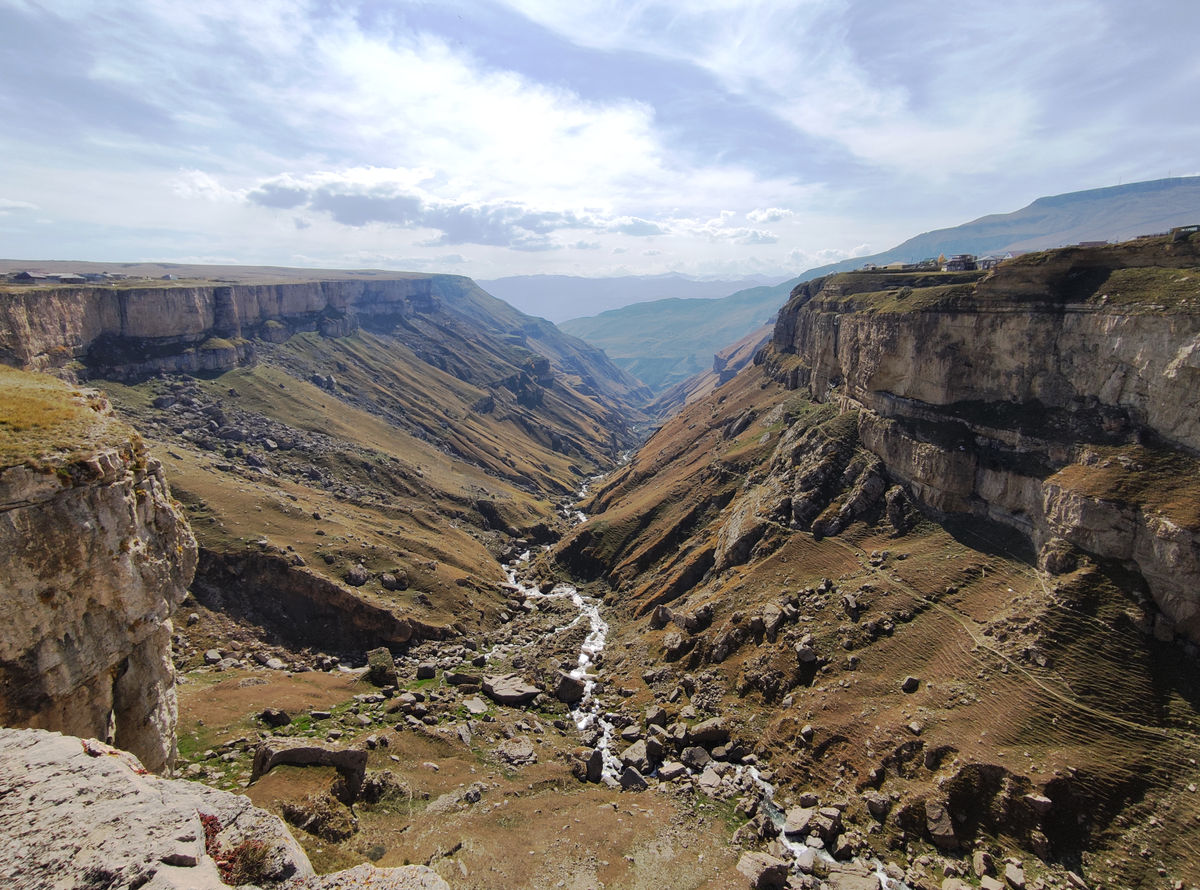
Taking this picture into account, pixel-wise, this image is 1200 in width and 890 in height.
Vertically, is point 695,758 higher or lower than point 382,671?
lower

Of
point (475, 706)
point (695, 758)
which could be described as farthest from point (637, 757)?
point (475, 706)

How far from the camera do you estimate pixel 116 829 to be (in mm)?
18906

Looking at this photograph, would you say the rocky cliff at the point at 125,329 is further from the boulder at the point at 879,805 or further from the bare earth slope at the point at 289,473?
the boulder at the point at 879,805

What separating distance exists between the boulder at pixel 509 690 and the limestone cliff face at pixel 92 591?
1282 inches

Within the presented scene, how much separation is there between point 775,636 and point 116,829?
5539cm

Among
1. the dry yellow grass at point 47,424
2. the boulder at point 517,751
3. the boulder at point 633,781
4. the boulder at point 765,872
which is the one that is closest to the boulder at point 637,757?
the boulder at point 633,781

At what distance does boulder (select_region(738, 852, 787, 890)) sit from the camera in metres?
36.7

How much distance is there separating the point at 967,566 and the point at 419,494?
109975 millimetres

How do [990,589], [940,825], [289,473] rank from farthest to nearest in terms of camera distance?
[289,473] < [990,589] < [940,825]

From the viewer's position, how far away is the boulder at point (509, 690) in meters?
63.2

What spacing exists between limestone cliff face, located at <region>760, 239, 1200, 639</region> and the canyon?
284 mm

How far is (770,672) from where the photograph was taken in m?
57.8

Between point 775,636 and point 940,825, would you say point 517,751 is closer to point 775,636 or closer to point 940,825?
point 775,636

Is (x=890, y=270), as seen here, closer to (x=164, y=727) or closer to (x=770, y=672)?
(x=770, y=672)
